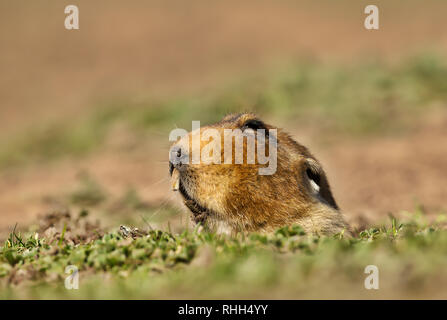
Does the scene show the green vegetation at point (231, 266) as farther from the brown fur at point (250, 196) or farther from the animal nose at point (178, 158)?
the animal nose at point (178, 158)

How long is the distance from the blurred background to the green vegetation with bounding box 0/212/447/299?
25.8 inches

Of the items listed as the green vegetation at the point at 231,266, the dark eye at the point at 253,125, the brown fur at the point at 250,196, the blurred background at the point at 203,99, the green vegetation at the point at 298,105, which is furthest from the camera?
the green vegetation at the point at 298,105

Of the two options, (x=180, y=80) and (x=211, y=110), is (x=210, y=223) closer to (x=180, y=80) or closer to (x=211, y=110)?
(x=211, y=110)

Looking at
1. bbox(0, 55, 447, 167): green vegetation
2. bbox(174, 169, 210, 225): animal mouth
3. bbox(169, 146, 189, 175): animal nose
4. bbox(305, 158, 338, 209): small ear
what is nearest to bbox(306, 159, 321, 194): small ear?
bbox(305, 158, 338, 209): small ear

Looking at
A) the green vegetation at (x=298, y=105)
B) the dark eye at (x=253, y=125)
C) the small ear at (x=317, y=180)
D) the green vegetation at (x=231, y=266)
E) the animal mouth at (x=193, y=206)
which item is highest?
the green vegetation at (x=298, y=105)

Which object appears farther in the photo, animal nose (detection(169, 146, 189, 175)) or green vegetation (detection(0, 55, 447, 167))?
green vegetation (detection(0, 55, 447, 167))

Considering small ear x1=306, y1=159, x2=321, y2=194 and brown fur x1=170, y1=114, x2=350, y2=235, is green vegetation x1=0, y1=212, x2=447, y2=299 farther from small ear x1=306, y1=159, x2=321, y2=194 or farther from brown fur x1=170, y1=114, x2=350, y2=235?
small ear x1=306, y1=159, x2=321, y2=194

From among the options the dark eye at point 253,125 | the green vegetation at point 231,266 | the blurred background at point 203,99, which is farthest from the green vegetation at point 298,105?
the green vegetation at point 231,266

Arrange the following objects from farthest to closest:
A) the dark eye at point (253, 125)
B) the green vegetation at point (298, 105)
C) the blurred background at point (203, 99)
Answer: the green vegetation at point (298, 105) < the blurred background at point (203, 99) < the dark eye at point (253, 125)

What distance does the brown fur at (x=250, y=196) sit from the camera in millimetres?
4211

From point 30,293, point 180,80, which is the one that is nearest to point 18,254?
point 30,293

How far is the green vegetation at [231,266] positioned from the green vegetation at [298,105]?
23.4 ft

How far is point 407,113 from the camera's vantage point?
1139 centimetres

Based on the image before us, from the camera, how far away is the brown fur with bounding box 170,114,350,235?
421cm
